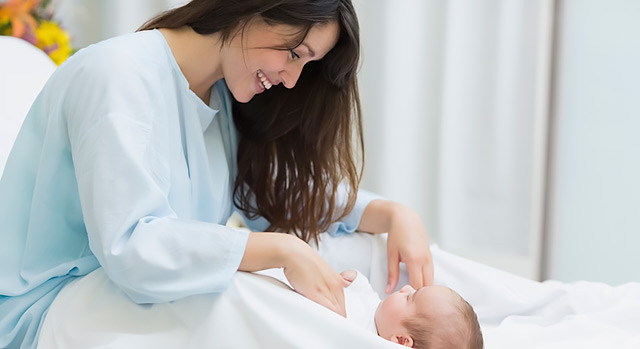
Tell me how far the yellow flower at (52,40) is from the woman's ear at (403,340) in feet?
4.11

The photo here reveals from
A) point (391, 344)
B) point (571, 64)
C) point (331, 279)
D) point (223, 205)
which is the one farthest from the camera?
point (571, 64)

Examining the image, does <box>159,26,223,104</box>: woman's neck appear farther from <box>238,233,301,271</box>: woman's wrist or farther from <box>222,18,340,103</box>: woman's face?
<box>238,233,301,271</box>: woman's wrist

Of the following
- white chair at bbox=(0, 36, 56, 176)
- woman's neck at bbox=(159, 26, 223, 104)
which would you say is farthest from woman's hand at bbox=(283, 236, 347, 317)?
white chair at bbox=(0, 36, 56, 176)

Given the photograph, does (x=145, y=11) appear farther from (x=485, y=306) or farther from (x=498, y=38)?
(x=485, y=306)

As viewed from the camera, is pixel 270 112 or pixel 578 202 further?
pixel 578 202

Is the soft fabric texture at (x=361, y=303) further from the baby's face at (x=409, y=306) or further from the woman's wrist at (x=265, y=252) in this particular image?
the woman's wrist at (x=265, y=252)

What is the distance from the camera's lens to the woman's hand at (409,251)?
1142mm

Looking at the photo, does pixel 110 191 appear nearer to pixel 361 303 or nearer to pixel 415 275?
pixel 361 303

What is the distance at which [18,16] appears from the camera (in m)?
1.62

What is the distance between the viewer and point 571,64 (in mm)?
2035

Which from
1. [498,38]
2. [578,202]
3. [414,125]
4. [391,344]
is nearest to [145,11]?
[414,125]

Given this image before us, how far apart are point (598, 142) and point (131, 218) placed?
1.62 meters

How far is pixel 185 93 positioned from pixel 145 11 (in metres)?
1.44


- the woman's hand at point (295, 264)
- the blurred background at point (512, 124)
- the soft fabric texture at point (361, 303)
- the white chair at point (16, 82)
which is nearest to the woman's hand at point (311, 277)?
the woman's hand at point (295, 264)
